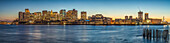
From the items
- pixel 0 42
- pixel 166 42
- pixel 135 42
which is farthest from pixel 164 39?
pixel 0 42

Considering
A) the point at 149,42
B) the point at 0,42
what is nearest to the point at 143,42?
the point at 149,42

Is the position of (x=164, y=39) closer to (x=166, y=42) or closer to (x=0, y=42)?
(x=166, y=42)

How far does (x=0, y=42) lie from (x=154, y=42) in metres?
23.7

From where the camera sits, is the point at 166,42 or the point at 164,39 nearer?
the point at 166,42

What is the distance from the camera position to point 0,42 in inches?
1120

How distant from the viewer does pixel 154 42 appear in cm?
2791

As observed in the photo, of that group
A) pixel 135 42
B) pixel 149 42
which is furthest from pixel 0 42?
pixel 149 42

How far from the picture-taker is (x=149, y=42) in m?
28.2

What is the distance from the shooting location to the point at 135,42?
28953 millimetres

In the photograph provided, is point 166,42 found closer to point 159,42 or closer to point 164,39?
point 159,42

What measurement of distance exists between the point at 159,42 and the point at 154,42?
71 centimetres

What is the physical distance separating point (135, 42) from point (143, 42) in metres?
1.21

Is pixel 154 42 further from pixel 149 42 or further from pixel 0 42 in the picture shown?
pixel 0 42

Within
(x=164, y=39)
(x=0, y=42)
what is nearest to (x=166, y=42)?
(x=164, y=39)
